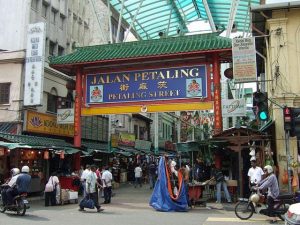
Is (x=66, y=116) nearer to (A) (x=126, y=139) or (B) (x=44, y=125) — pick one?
(B) (x=44, y=125)

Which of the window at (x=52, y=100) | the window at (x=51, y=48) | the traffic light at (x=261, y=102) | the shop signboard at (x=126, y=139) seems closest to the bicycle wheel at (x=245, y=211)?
the traffic light at (x=261, y=102)

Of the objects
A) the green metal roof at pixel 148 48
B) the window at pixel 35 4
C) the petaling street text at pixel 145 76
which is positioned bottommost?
the petaling street text at pixel 145 76

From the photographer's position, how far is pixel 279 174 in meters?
17.8

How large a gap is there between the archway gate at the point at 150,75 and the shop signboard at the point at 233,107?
13.4 inches

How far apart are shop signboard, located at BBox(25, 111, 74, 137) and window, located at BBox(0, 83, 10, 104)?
6.45 ft

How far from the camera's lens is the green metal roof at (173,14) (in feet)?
120

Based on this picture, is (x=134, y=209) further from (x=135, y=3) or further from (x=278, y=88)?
(x=135, y=3)

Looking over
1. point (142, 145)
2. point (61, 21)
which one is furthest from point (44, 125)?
point (142, 145)

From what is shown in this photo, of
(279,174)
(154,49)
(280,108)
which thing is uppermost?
(154,49)

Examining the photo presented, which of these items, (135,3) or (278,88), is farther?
(135,3)

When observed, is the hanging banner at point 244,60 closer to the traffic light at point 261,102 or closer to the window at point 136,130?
the traffic light at point 261,102

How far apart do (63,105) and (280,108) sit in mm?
15462

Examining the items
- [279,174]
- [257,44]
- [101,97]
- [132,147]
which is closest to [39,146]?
[101,97]

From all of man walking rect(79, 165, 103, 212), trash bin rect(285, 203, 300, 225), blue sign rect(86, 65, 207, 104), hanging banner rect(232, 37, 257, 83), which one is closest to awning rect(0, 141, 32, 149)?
man walking rect(79, 165, 103, 212)
